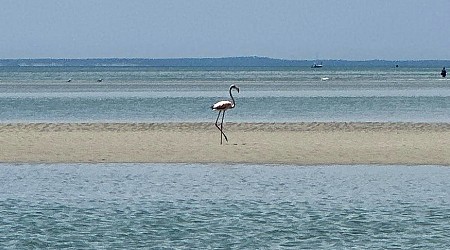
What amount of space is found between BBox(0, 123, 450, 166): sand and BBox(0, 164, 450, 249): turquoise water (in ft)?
3.22

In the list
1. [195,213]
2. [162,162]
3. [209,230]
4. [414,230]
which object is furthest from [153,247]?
[162,162]

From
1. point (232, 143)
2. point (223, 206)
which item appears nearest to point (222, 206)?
point (223, 206)

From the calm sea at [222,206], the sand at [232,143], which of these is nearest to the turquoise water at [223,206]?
the calm sea at [222,206]

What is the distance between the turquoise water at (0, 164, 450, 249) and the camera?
41.8 ft

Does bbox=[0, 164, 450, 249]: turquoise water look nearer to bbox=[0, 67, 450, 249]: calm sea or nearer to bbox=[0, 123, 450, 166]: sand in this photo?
bbox=[0, 67, 450, 249]: calm sea

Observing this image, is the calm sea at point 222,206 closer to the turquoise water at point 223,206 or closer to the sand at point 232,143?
the turquoise water at point 223,206

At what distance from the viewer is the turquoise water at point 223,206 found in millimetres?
12734

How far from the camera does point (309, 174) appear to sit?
18969 mm

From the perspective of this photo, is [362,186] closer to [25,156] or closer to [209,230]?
[209,230]

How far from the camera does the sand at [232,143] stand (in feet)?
69.8

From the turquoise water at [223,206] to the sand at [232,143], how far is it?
0.98 m

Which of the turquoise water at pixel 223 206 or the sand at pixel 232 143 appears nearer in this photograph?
the turquoise water at pixel 223 206

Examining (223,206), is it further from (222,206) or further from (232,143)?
(232,143)

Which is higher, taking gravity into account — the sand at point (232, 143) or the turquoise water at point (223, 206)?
the sand at point (232, 143)
